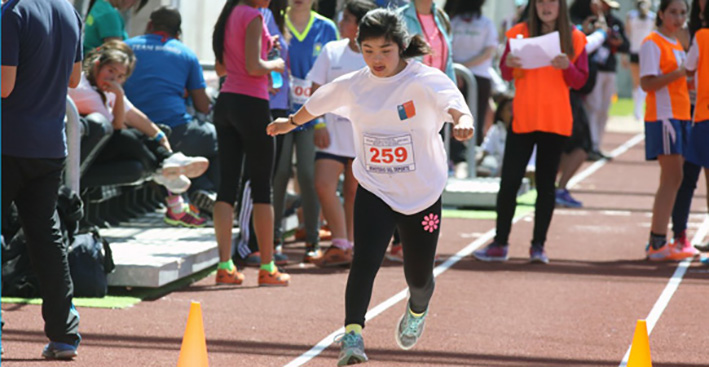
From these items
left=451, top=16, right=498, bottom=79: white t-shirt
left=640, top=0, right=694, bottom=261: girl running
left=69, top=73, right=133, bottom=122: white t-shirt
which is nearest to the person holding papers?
left=640, top=0, right=694, bottom=261: girl running

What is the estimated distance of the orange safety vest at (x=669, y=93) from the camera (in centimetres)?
1019

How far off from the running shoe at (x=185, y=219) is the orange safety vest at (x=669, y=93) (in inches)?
146

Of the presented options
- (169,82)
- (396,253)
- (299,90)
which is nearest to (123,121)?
(169,82)

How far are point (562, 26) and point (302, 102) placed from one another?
81.2 inches

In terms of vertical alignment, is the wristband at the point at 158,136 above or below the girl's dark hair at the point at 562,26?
below

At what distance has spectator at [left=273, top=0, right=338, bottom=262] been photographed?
33.6ft

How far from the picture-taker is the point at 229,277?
29.9 feet

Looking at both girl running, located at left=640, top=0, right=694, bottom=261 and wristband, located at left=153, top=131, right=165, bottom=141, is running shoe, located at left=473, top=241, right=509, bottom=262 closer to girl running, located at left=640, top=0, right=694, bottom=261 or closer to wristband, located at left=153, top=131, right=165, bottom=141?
girl running, located at left=640, top=0, right=694, bottom=261

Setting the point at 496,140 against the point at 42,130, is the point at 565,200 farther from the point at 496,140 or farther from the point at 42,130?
the point at 42,130

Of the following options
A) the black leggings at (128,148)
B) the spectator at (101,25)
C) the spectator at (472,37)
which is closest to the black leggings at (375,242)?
the black leggings at (128,148)

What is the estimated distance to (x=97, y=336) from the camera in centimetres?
726

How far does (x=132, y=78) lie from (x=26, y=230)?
4.26 metres

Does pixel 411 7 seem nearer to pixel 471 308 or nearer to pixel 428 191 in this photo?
pixel 471 308

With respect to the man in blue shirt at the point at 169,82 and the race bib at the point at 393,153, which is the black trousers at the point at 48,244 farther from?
the man in blue shirt at the point at 169,82
